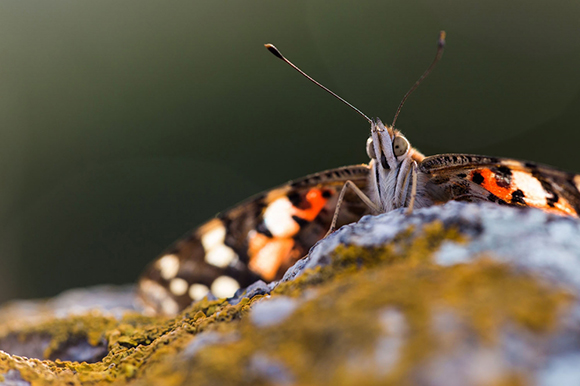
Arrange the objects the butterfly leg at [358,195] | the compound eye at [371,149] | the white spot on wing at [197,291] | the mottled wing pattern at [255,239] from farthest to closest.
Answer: the white spot on wing at [197,291] → the mottled wing pattern at [255,239] → the compound eye at [371,149] → the butterfly leg at [358,195]

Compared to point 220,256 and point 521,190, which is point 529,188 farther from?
point 220,256

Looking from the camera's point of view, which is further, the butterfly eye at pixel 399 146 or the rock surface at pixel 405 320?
the butterfly eye at pixel 399 146

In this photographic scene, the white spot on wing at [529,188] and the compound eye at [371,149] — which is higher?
the compound eye at [371,149]

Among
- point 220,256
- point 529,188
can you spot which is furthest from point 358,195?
point 220,256

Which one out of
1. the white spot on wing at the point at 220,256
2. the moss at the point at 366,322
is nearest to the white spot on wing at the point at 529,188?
the moss at the point at 366,322

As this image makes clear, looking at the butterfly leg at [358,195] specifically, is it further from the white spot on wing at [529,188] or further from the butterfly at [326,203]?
the white spot on wing at [529,188]

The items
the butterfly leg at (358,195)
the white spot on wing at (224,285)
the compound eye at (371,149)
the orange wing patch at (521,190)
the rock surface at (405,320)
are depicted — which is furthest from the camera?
the white spot on wing at (224,285)

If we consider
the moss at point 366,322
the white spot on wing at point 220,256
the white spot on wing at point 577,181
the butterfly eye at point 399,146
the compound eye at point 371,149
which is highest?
the compound eye at point 371,149

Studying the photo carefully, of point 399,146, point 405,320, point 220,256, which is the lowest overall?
point 405,320
